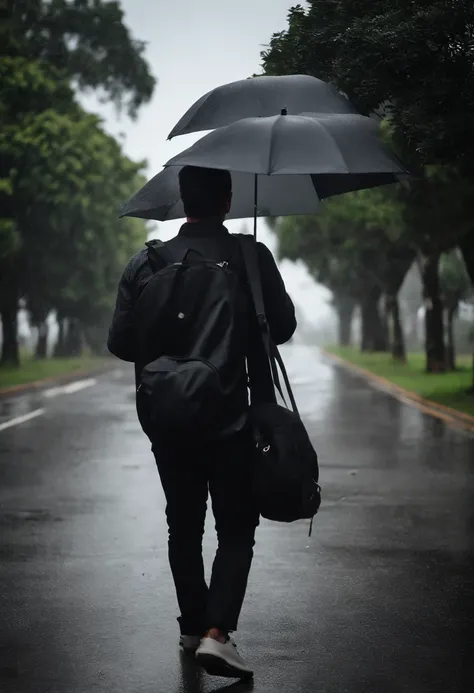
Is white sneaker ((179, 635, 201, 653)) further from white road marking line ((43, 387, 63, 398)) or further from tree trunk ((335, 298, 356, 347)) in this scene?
tree trunk ((335, 298, 356, 347))

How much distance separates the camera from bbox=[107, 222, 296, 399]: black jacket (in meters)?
4.82

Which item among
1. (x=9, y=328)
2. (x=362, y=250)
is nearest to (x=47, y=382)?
(x=9, y=328)

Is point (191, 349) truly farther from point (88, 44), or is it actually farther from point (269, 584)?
point (88, 44)

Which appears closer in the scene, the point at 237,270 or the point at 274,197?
the point at 237,270

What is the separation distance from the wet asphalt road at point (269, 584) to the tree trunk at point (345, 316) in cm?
6813

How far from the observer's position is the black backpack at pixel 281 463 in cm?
459

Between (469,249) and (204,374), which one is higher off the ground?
(469,249)

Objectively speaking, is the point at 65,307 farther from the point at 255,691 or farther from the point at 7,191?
the point at 255,691

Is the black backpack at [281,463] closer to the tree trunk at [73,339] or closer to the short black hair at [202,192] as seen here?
the short black hair at [202,192]

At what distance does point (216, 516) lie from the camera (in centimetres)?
489

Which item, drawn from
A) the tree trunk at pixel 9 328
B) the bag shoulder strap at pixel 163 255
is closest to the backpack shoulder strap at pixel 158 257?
the bag shoulder strap at pixel 163 255

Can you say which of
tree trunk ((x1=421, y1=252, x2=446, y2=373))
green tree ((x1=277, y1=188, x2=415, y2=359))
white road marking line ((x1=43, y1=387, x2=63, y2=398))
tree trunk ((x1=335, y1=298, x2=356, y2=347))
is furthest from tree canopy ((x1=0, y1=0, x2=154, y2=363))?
tree trunk ((x1=335, y1=298, x2=356, y2=347))

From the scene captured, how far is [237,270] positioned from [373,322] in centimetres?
5573

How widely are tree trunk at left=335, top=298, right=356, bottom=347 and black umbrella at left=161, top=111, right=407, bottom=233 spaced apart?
246 feet
